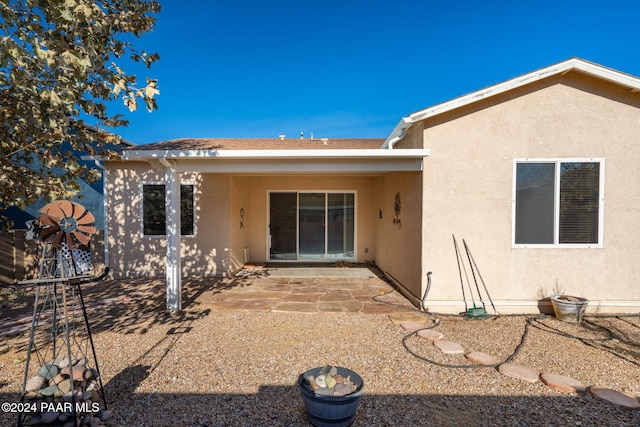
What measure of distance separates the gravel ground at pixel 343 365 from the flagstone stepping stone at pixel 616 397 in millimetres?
95

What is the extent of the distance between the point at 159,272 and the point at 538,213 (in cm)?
847

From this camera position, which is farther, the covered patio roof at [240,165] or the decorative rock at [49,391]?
the covered patio roof at [240,165]

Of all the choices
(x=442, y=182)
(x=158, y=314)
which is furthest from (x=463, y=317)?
(x=158, y=314)

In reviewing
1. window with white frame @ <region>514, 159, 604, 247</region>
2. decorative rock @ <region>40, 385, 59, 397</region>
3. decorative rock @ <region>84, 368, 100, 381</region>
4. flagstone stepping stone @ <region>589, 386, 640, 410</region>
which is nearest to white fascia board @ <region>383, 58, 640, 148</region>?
window with white frame @ <region>514, 159, 604, 247</region>

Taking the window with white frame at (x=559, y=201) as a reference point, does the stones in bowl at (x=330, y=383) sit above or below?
below

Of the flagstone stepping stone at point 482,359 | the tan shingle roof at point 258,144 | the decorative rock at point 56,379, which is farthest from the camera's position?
the tan shingle roof at point 258,144

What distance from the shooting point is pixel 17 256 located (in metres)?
7.86

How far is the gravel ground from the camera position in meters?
2.79

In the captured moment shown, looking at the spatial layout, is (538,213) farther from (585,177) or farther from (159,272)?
(159,272)

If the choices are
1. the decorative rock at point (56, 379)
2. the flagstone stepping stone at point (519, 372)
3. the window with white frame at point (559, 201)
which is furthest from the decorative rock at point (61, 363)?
the window with white frame at point (559, 201)

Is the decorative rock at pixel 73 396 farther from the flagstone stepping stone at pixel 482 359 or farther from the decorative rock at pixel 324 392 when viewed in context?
the flagstone stepping stone at pixel 482 359

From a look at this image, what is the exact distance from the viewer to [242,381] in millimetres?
3330

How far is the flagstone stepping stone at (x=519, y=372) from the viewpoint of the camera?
11.0ft

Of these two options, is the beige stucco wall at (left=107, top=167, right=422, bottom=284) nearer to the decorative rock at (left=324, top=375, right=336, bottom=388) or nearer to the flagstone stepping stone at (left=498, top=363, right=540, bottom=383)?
the flagstone stepping stone at (left=498, top=363, right=540, bottom=383)
